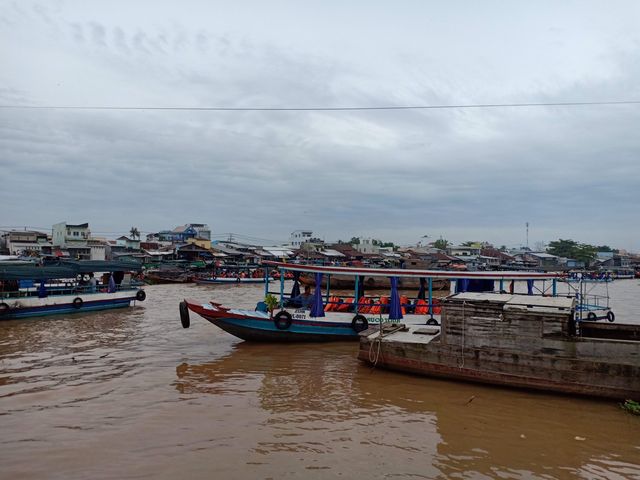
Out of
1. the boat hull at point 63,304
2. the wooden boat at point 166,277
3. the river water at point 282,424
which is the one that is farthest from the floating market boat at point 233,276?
the river water at point 282,424

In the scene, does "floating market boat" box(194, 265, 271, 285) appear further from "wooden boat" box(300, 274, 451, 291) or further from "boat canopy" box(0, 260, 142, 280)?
"boat canopy" box(0, 260, 142, 280)

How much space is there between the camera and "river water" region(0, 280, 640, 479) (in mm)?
6391

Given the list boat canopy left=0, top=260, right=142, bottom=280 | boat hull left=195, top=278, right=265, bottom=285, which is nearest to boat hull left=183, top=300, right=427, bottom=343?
boat canopy left=0, top=260, right=142, bottom=280

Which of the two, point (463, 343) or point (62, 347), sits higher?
point (463, 343)

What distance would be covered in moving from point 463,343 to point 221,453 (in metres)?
5.72

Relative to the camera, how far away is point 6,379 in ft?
35.5

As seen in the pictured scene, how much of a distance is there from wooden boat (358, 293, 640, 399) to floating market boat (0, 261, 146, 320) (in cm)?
1738

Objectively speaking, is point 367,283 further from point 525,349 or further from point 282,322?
point 525,349

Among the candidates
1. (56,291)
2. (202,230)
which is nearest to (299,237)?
(202,230)

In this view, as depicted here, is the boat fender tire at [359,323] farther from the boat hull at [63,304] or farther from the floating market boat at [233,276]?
the floating market boat at [233,276]

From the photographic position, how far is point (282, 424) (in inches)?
313

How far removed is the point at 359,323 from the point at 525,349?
6.18m

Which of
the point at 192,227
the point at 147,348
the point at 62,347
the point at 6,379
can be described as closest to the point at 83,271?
the point at 62,347

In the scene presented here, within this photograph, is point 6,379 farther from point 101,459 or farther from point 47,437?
point 101,459
